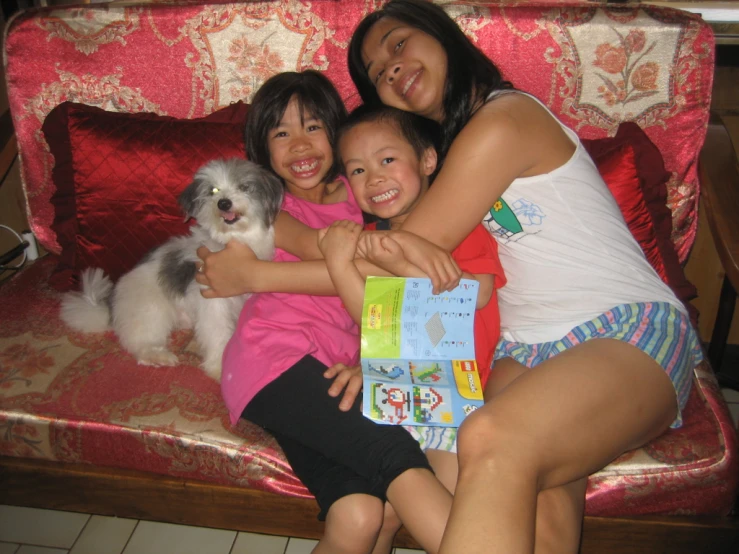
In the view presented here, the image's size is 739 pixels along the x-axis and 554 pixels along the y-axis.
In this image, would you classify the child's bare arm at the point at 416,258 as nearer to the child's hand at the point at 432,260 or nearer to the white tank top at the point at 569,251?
the child's hand at the point at 432,260

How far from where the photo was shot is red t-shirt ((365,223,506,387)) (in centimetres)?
157

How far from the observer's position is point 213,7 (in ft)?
6.95

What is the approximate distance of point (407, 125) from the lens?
174cm

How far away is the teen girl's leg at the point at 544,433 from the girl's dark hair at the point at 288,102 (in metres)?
1.04

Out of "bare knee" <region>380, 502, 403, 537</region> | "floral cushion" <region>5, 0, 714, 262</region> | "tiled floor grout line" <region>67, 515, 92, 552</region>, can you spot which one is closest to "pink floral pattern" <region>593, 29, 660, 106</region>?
"floral cushion" <region>5, 0, 714, 262</region>

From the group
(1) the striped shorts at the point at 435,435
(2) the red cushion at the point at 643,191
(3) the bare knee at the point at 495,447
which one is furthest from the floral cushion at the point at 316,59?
(3) the bare knee at the point at 495,447

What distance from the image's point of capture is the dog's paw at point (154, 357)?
6.35 feet

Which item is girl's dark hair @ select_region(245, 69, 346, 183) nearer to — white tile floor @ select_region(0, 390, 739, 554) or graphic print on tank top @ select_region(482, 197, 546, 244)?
graphic print on tank top @ select_region(482, 197, 546, 244)

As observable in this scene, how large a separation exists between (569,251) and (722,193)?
0.82 metres

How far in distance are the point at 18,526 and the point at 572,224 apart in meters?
2.09

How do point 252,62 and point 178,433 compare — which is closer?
point 178,433

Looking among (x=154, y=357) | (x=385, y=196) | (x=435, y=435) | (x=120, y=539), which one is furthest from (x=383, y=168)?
(x=120, y=539)

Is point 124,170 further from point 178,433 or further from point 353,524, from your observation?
point 353,524

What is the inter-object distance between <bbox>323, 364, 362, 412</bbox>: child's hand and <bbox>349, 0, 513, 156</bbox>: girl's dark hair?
71 centimetres
